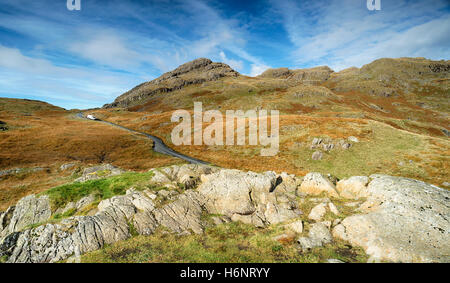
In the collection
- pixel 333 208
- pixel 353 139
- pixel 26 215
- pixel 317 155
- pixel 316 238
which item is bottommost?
pixel 26 215

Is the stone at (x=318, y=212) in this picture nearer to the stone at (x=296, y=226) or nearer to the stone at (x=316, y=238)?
the stone at (x=316, y=238)

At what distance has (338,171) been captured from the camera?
45.9 m

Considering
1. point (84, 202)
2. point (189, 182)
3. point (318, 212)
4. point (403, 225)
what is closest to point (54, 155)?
point (84, 202)

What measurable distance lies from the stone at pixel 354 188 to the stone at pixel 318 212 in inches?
176

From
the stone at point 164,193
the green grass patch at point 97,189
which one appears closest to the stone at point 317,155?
the green grass patch at point 97,189

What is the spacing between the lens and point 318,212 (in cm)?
1736

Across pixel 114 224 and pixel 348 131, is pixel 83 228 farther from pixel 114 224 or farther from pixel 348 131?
pixel 348 131

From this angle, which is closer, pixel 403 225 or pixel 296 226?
pixel 403 225

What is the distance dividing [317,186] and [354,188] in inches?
144

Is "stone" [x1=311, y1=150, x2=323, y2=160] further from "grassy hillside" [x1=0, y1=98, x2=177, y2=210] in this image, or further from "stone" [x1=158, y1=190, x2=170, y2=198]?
"stone" [x1=158, y1=190, x2=170, y2=198]

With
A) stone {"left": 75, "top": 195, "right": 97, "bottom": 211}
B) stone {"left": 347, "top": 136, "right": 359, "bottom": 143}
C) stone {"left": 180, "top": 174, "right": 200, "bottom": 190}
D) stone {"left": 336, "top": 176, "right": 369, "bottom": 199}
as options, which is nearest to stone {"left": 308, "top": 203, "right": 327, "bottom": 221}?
stone {"left": 336, "top": 176, "right": 369, "bottom": 199}

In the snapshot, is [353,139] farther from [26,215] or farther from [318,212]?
[26,215]

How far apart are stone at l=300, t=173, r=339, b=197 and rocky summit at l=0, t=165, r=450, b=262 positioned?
10cm

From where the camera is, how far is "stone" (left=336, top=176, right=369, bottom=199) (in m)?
19.9
